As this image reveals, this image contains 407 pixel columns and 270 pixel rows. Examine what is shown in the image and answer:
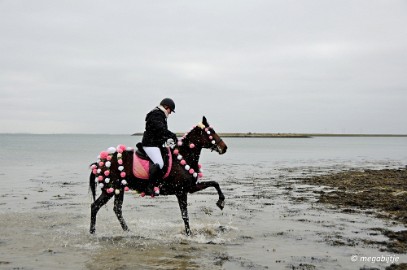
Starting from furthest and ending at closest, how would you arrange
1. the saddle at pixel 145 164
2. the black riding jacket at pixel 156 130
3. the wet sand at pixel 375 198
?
the saddle at pixel 145 164, the black riding jacket at pixel 156 130, the wet sand at pixel 375 198

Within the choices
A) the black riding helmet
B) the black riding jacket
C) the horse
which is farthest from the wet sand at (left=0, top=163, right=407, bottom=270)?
the black riding helmet

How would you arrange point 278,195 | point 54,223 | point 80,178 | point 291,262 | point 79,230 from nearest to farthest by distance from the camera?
point 291,262 < point 79,230 < point 54,223 < point 278,195 < point 80,178

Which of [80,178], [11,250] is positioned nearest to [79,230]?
[11,250]

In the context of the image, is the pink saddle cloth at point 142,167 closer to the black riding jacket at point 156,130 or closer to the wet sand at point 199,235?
the black riding jacket at point 156,130

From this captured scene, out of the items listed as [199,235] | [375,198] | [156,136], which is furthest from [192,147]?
[375,198]

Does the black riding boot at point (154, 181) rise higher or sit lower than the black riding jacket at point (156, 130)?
lower

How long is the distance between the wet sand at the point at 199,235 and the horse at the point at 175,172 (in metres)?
0.86

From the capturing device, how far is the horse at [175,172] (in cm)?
978

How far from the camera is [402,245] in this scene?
866cm

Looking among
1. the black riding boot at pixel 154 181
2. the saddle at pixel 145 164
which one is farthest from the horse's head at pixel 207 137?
the black riding boot at pixel 154 181

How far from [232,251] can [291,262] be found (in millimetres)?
1266

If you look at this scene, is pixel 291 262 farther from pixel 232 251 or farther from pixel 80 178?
pixel 80 178

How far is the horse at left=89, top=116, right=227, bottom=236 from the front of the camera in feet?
32.1

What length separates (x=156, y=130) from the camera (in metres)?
9.62
